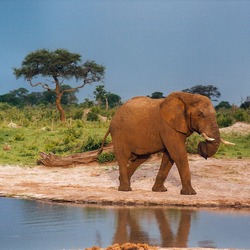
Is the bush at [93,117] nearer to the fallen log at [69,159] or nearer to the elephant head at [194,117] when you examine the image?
the fallen log at [69,159]

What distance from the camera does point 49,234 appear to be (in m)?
8.44

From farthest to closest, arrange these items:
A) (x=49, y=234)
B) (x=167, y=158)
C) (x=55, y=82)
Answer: (x=55, y=82) → (x=167, y=158) → (x=49, y=234)

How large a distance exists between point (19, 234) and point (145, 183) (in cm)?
530

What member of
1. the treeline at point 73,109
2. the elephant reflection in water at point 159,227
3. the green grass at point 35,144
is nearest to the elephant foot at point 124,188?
the elephant reflection in water at point 159,227

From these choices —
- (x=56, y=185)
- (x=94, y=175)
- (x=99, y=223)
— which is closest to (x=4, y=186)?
(x=56, y=185)

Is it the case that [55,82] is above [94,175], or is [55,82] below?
above

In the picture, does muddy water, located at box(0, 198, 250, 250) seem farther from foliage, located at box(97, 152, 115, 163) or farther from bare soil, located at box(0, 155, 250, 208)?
foliage, located at box(97, 152, 115, 163)

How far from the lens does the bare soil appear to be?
441 inches

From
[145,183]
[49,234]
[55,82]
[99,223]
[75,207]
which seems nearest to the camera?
[49,234]

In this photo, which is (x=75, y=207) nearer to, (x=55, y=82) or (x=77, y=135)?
(x=77, y=135)

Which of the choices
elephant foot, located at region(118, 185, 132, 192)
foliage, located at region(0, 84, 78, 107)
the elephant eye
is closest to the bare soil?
elephant foot, located at region(118, 185, 132, 192)

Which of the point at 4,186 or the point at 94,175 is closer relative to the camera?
the point at 4,186

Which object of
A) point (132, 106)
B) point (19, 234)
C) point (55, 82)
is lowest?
point (19, 234)

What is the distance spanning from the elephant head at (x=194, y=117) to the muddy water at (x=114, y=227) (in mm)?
1668
